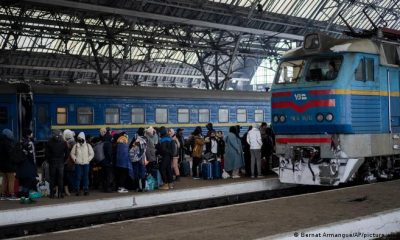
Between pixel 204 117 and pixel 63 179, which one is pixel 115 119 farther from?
pixel 63 179

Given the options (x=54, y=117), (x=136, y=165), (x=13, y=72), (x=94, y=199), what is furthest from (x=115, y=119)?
(x=13, y=72)

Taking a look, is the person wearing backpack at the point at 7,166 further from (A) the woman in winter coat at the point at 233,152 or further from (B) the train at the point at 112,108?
(B) the train at the point at 112,108

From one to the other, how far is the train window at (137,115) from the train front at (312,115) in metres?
11.8

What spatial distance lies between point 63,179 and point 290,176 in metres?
5.70

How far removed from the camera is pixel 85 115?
22844 mm

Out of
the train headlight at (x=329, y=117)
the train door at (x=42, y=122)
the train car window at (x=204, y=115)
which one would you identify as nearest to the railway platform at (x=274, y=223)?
the train headlight at (x=329, y=117)

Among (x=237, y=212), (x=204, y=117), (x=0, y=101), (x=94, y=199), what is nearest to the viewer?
(x=237, y=212)

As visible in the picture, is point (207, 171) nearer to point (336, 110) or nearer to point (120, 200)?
point (120, 200)

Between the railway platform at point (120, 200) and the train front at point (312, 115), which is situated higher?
the train front at point (312, 115)

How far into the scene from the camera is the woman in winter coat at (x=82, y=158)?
1250cm

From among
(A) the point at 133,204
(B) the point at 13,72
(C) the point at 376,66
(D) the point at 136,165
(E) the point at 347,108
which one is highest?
(B) the point at 13,72

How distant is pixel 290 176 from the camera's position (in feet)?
43.4

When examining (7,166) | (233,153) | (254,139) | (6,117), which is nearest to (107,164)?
(7,166)

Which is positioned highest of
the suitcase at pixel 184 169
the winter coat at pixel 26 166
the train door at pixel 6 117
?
the train door at pixel 6 117
